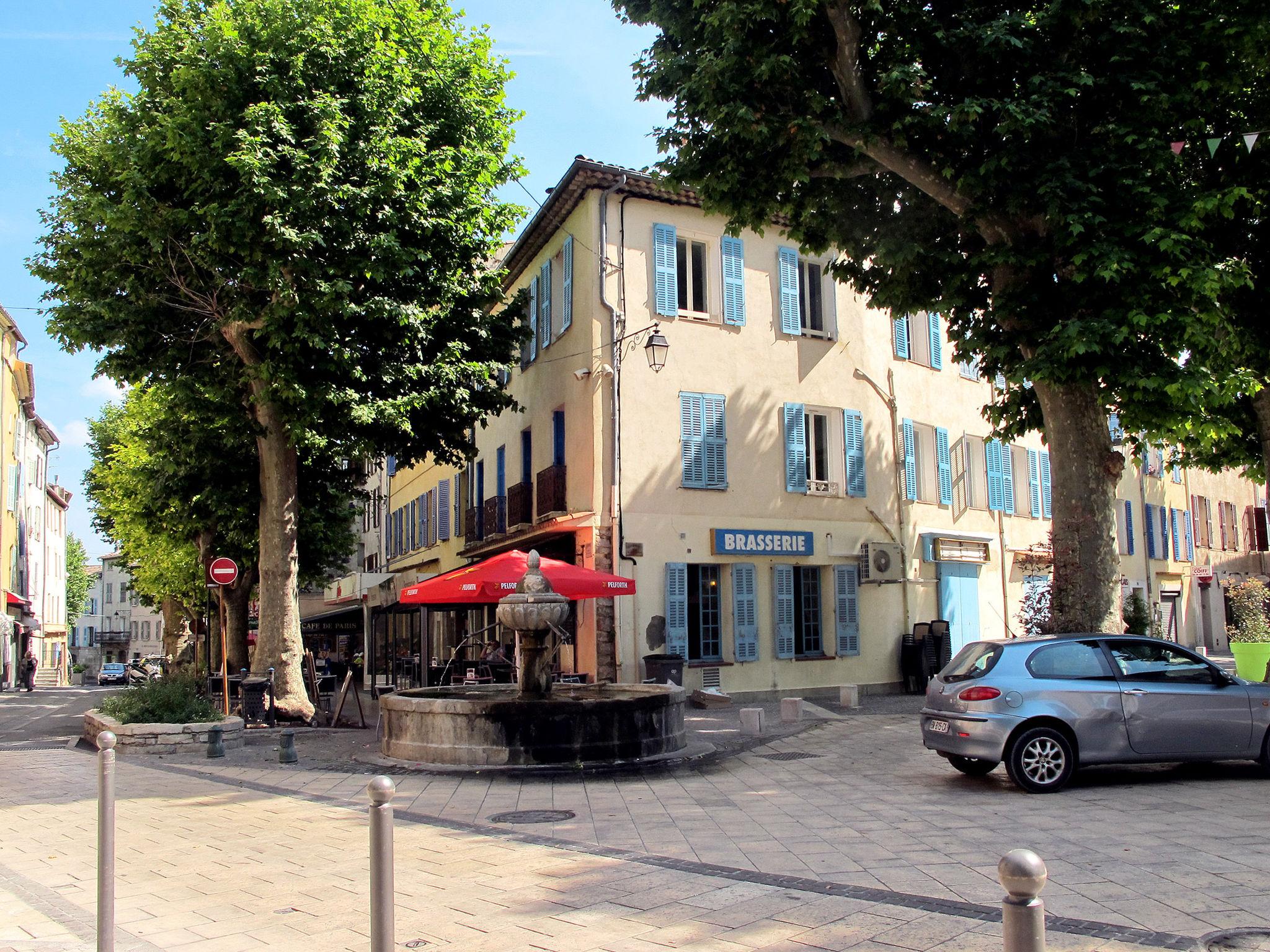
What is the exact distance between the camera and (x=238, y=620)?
100 feet

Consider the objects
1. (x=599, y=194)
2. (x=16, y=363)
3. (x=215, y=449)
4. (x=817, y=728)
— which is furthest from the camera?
(x=16, y=363)

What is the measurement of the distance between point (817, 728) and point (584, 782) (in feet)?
18.2

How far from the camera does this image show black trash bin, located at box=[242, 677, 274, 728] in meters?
16.8

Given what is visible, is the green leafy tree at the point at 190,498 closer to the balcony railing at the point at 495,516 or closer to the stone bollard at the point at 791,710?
the balcony railing at the point at 495,516

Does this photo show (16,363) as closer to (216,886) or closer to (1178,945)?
(216,886)

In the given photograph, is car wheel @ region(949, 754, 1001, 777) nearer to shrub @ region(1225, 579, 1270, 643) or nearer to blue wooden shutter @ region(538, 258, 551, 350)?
shrub @ region(1225, 579, 1270, 643)

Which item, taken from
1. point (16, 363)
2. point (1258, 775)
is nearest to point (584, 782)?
point (1258, 775)

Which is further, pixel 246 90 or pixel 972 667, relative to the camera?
pixel 246 90

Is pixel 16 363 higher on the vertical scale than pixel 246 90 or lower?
higher

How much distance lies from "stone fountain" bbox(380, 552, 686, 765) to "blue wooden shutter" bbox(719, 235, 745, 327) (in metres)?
9.97

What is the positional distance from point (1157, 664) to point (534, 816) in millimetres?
5886

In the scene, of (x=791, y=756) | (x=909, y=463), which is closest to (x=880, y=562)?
(x=909, y=463)

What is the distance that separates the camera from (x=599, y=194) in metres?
20.4

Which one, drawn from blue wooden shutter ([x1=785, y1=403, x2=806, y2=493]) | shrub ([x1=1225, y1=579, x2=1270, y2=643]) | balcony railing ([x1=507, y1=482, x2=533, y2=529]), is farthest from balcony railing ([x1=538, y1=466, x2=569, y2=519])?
shrub ([x1=1225, y1=579, x2=1270, y2=643])
